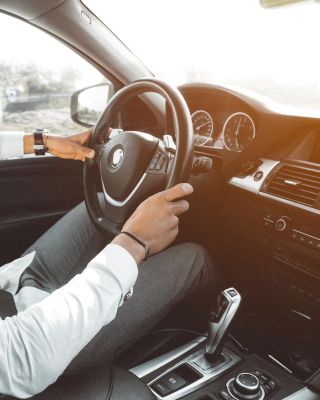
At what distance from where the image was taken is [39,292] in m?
1.43

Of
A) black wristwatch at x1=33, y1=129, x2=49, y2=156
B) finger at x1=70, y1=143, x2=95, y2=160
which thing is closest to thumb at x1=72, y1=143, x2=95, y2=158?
finger at x1=70, y1=143, x2=95, y2=160

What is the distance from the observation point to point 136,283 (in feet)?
4.42

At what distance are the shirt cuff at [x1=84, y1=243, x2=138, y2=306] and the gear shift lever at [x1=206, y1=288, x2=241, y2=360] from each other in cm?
45

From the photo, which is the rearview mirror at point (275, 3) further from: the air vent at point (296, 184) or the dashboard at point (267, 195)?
the air vent at point (296, 184)

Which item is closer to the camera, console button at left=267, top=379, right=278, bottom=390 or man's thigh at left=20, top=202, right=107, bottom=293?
console button at left=267, top=379, right=278, bottom=390

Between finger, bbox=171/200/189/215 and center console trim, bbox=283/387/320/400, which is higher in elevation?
finger, bbox=171/200/189/215

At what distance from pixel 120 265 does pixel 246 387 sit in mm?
562

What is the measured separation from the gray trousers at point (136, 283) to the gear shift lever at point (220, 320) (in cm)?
10

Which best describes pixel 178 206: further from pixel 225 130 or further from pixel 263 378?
pixel 225 130

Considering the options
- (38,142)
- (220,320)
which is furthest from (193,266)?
(38,142)

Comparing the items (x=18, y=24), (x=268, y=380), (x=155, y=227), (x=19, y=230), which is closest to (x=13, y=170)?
(x=19, y=230)

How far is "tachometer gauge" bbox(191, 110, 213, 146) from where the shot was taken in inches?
87.0

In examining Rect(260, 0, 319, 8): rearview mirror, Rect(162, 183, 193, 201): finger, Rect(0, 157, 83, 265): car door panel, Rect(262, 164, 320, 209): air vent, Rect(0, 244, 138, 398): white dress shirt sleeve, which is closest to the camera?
Rect(0, 244, 138, 398): white dress shirt sleeve

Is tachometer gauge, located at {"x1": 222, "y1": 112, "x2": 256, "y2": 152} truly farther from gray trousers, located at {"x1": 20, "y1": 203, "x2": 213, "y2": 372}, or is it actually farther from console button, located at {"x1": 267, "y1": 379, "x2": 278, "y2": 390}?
console button, located at {"x1": 267, "y1": 379, "x2": 278, "y2": 390}
